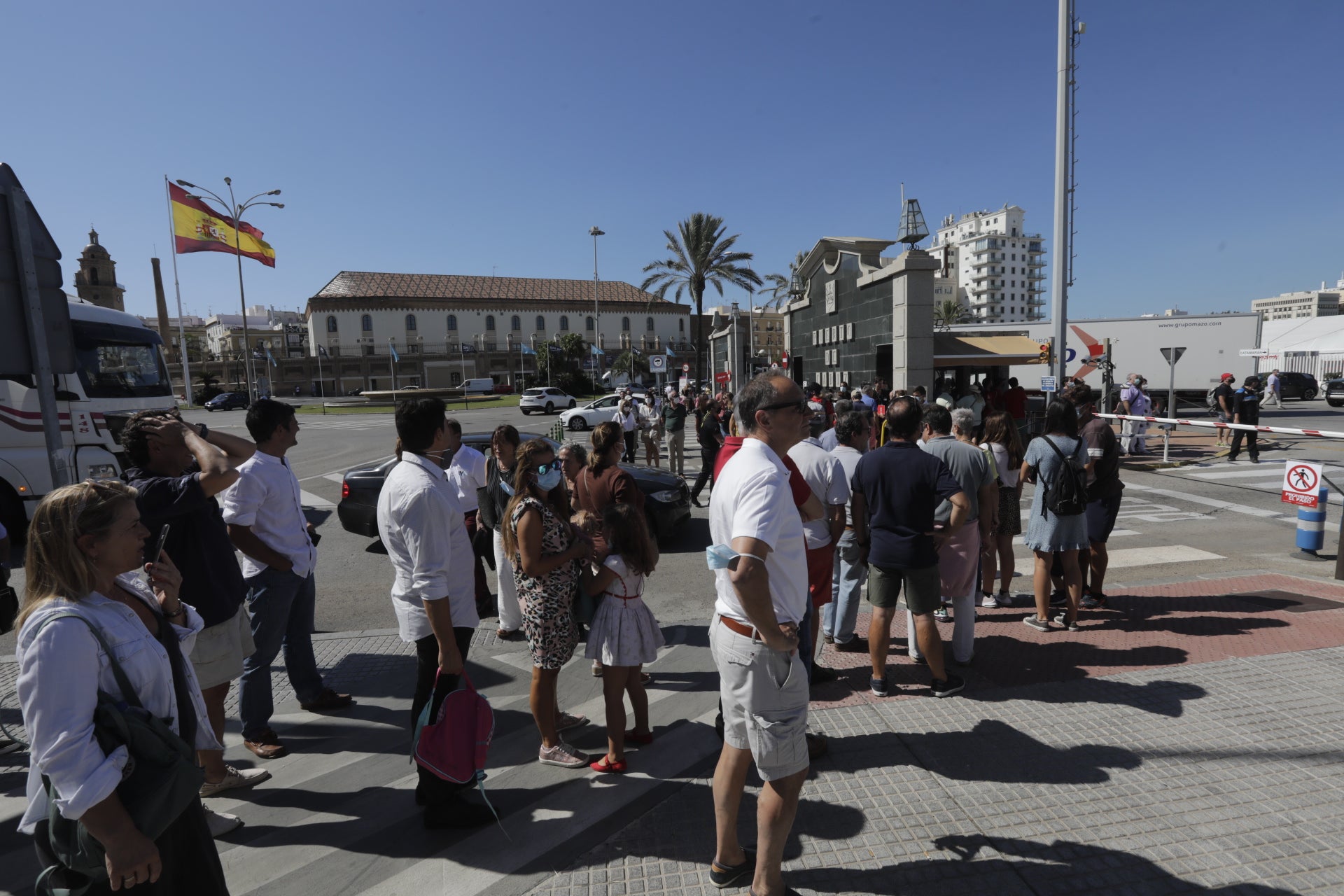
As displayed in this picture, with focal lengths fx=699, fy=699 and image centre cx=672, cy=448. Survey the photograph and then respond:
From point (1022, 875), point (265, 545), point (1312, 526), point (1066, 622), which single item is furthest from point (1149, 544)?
point (265, 545)

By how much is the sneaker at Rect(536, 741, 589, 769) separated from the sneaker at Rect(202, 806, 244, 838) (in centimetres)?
140

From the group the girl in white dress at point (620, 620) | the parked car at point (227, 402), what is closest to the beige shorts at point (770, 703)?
the girl in white dress at point (620, 620)

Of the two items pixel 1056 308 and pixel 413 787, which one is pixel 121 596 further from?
pixel 1056 308

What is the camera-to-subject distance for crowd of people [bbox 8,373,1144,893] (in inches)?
75.3

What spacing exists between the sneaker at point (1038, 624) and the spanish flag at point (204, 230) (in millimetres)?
30352

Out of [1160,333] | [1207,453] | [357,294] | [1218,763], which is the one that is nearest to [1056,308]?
[1207,453]

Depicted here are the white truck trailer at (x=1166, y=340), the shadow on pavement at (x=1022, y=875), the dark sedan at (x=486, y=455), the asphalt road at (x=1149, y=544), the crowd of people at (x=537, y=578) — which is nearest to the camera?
the crowd of people at (x=537, y=578)

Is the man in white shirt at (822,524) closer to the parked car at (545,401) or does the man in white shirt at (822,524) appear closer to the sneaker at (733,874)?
the sneaker at (733,874)

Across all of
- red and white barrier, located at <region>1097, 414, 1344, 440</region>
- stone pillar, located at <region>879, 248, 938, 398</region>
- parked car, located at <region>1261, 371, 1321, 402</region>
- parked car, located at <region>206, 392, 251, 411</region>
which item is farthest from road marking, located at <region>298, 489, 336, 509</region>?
parked car, located at <region>1261, 371, 1321, 402</region>

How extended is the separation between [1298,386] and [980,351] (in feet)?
91.3

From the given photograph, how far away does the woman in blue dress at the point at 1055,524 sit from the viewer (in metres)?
5.16

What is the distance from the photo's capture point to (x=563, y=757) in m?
3.64

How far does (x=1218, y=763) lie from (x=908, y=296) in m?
14.1

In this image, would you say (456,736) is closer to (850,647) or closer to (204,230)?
(850,647)
